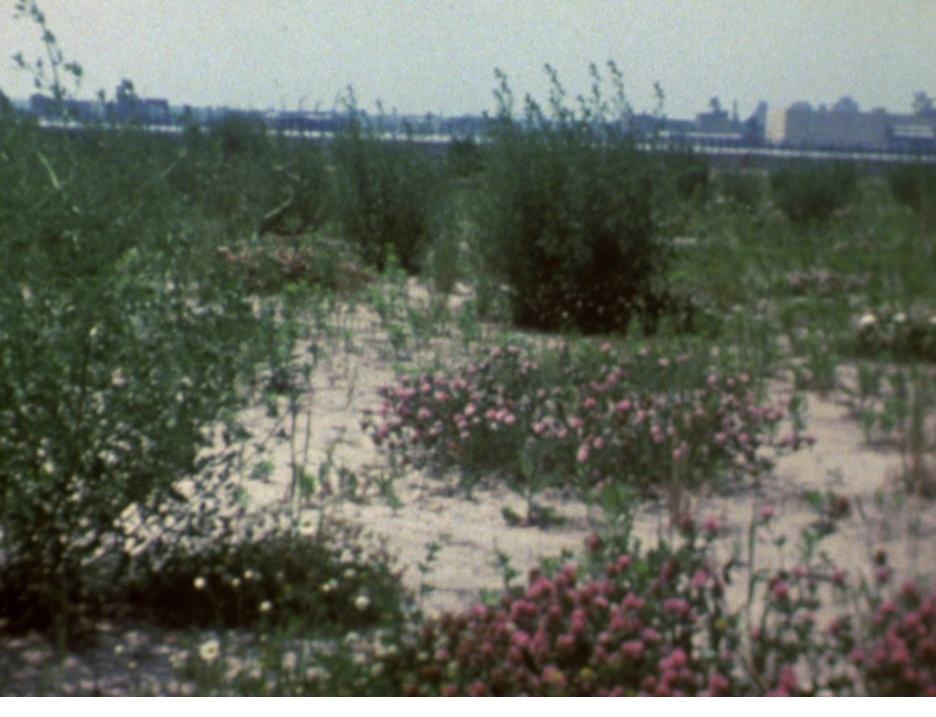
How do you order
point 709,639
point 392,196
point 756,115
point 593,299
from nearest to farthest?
1. point 709,639
2. point 756,115
3. point 593,299
4. point 392,196

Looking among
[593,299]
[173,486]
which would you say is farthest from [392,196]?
[173,486]

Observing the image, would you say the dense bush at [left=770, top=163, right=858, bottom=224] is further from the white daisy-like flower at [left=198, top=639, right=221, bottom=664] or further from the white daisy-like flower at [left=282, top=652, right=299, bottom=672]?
the white daisy-like flower at [left=198, top=639, right=221, bottom=664]

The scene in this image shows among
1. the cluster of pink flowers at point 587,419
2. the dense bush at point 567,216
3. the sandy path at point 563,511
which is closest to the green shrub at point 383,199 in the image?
the dense bush at point 567,216

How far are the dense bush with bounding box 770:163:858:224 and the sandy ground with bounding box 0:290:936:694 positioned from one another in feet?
1.46

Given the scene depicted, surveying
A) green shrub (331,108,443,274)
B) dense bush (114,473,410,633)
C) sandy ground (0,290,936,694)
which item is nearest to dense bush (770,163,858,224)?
sandy ground (0,290,936,694)

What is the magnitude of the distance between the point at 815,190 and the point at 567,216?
15.0 feet

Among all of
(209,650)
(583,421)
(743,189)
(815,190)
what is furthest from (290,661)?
(743,189)

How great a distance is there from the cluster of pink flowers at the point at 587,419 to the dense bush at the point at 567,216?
1738mm

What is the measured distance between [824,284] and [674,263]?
133 inches

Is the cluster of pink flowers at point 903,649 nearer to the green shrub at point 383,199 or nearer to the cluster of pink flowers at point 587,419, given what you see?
the cluster of pink flowers at point 587,419

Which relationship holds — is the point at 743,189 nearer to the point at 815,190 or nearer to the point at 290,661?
the point at 815,190

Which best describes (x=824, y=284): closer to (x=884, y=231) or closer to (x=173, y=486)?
(x=884, y=231)

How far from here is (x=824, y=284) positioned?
347 cm

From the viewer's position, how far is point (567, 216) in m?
8.23
